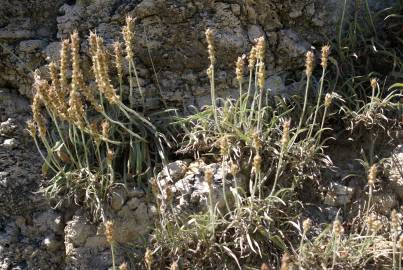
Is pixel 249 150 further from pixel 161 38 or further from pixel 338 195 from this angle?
pixel 161 38

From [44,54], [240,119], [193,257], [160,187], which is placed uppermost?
[44,54]

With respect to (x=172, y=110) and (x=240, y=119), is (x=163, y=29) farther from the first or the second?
(x=240, y=119)

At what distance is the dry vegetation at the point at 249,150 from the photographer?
125 inches

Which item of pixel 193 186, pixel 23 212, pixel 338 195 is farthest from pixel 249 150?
pixel 23 212

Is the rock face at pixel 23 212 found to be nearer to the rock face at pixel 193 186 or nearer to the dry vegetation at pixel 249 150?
the dry vegetation at pixel 249 150

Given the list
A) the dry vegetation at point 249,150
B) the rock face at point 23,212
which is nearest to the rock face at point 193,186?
the dry vegetation at point 249,150

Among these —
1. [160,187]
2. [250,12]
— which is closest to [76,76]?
[160,187]

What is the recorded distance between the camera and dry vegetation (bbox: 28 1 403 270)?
3.18 m

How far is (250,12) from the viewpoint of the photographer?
13.2 feet

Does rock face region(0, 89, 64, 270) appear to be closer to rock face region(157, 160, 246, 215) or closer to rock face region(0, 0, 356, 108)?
rock face region(0, 0, 356, 108)

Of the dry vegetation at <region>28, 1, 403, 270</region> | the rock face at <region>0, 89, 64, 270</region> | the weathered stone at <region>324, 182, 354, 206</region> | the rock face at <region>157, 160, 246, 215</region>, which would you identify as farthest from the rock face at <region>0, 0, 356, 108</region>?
the weathered stone at <region>324, 182, 354, 206</region>

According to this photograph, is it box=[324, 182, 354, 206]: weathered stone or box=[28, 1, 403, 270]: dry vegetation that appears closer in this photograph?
box=[28, 1, 403, 270]: dry vegetation

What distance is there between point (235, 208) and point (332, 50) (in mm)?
1421

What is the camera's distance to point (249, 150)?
3.54 metres
